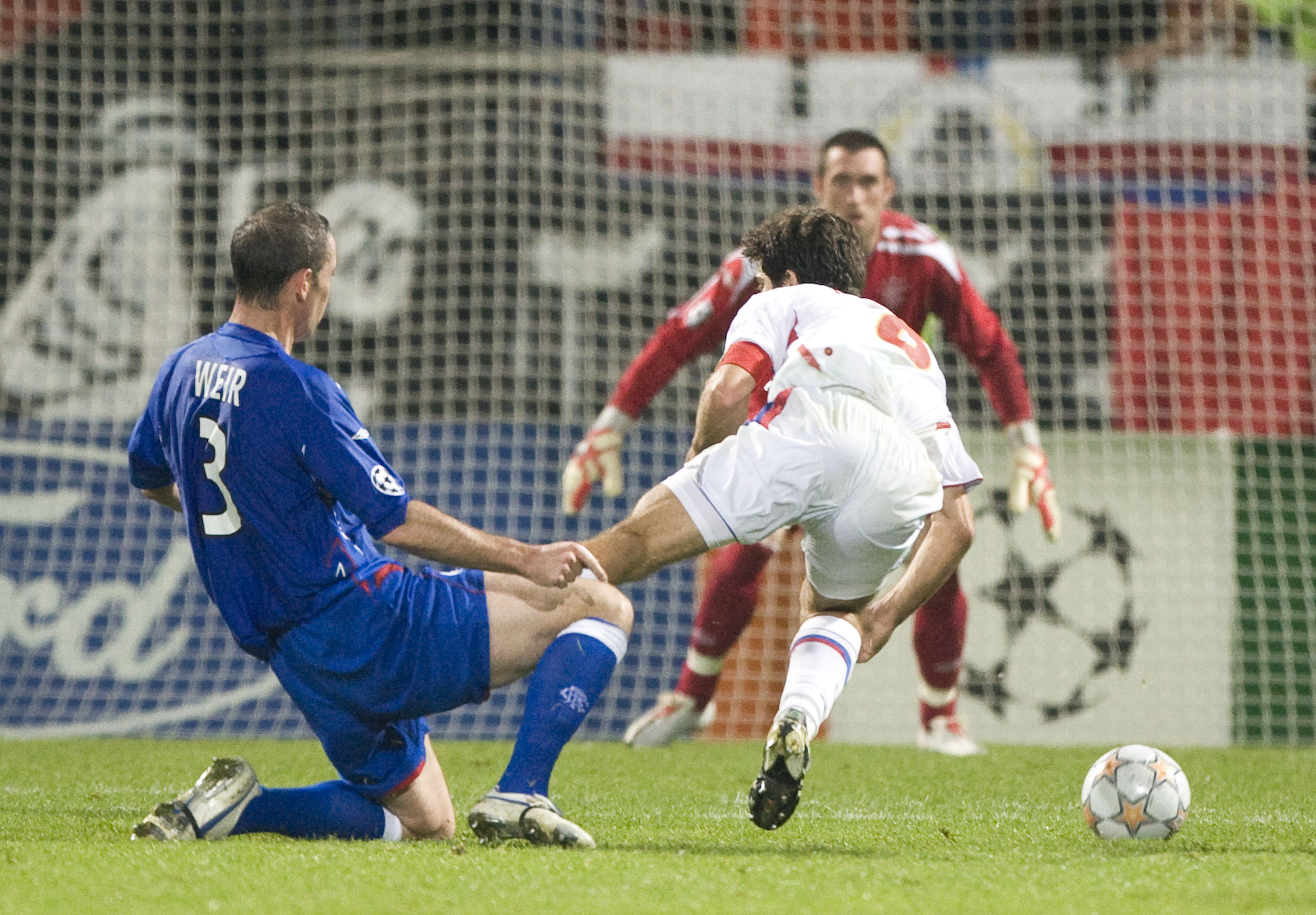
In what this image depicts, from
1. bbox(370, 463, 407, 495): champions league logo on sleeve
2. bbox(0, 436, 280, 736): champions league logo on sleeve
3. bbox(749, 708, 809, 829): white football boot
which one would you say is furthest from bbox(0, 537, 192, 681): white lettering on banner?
bbox(749, 708, 809, 829): white football boot

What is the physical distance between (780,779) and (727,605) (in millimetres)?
2593

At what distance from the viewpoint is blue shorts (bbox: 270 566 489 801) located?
305 cm

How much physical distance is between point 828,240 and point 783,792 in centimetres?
137

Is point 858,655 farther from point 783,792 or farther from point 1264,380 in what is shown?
point 1264,380

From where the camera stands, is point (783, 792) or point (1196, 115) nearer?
point (783, 792)

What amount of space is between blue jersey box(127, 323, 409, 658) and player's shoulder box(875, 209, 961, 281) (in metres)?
2.76

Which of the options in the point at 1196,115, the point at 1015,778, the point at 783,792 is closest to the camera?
the point at 783,792

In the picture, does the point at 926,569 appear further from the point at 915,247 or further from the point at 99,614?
the point at 99,614

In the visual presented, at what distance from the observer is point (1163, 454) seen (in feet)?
22.5

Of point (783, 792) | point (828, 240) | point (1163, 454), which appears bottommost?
point (1163, 454)

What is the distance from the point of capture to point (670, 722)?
223 inches

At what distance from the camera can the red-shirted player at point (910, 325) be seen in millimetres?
5305

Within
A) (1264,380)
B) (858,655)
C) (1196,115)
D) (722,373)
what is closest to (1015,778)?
(858,655)

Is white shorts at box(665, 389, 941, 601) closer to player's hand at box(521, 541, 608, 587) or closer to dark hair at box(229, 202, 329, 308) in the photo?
player's hand at box(521, 541, 608, 587)
